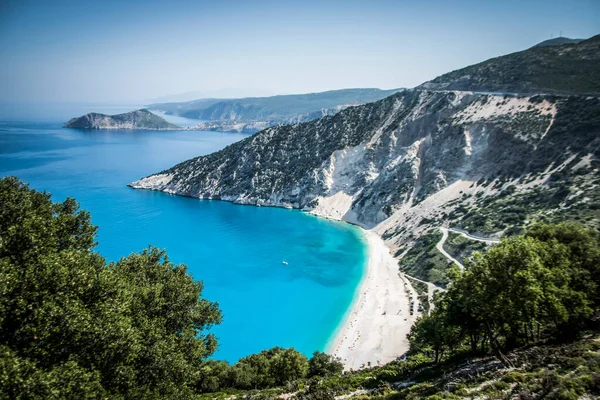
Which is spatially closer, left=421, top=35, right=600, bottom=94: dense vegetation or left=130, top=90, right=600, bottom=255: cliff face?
left=130, top=90, right=600, bottom=255: cliff face

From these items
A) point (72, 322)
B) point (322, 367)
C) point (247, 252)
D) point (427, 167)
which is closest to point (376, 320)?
point (322, 367)

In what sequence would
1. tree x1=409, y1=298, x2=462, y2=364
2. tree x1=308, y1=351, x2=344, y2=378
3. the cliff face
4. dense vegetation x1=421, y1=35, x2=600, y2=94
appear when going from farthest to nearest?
1. dense vegetation x1=421, y1=35, x2=600, y2=94
2. the cliff face
3. tree x1=308, y1=351, x2=344, y2=378
4. tree x1=409, y1=298, x2=462, y2=364

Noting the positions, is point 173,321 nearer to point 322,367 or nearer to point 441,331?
point 441,331

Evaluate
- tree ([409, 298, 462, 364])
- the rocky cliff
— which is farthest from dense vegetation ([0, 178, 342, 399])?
the rocky cliff

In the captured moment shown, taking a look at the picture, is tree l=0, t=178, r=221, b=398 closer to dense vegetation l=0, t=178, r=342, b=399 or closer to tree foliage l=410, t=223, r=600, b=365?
dense vegetation l=0, t=178, r=342, b=399

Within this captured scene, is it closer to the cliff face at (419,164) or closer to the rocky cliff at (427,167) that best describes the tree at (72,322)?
the rocky cliff at (427,167)

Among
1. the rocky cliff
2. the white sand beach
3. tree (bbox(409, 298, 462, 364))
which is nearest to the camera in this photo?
tree (bbox(409, 298, 462, 364))
